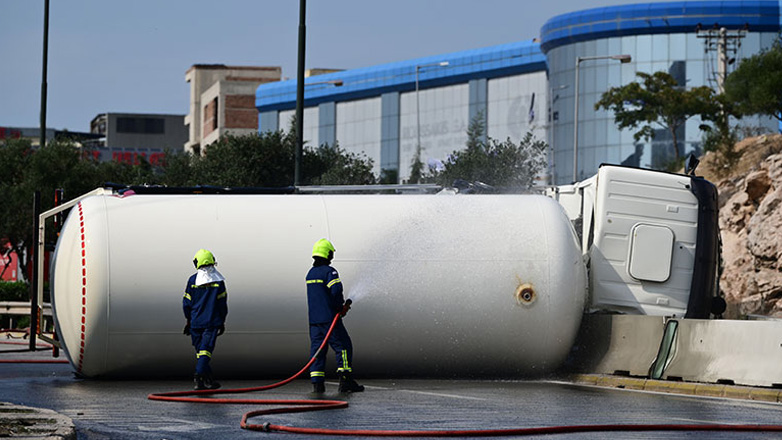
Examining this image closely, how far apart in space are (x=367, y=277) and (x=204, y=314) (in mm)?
2254

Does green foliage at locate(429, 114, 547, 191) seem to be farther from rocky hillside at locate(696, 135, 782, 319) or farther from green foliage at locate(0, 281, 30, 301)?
green foliage at locate(0, 281, 30, 301)

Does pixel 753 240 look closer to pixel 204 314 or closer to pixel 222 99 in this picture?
pixel 204 314

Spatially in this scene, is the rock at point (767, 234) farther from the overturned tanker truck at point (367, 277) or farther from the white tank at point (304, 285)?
the white tank at point (304, 285)

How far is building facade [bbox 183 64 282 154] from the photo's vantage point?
104125mm

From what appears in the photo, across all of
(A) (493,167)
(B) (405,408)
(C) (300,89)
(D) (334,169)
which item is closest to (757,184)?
(A) (493,167)

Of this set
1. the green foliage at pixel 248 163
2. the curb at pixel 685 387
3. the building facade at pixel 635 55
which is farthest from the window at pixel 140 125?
the curb at pixel 685 387

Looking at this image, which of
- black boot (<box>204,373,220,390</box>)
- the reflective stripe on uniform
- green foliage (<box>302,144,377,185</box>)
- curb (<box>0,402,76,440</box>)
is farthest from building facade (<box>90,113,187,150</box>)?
curb (<box>0,402,76,440</box>)

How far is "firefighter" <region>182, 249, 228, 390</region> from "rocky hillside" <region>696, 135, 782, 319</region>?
1665cm

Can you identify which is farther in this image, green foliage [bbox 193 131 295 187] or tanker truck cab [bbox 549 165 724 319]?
green foliage [bbox 193 131 295 187]

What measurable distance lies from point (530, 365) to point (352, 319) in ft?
7.61

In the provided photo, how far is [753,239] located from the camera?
32.2m

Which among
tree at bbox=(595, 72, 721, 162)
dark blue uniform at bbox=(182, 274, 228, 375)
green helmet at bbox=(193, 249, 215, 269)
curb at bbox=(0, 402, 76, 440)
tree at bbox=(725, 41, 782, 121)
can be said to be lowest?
curb at bbox=(0, 402, 76, 440)

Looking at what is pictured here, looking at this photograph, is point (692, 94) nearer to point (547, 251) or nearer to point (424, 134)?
point (424, 134)

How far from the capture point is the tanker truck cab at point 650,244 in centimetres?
1622
